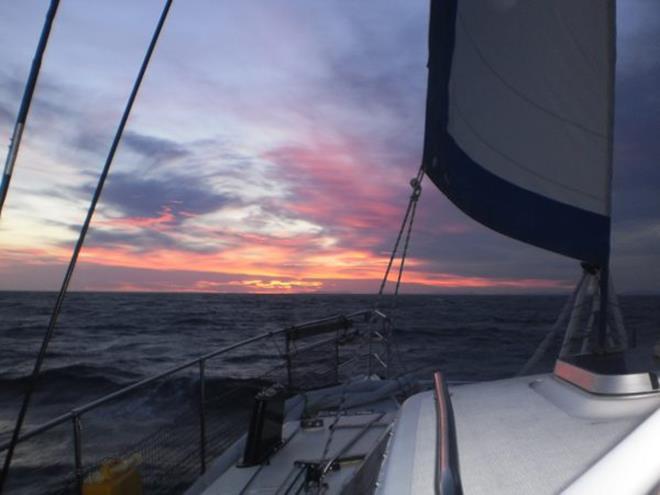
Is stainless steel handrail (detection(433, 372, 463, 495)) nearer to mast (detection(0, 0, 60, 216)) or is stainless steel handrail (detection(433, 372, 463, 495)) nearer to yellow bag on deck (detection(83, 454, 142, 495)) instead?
mast (detection(0, 0, 60, 216))

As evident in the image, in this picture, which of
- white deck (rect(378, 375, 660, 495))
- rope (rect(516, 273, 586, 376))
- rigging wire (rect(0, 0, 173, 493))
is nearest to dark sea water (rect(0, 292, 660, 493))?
rope (rect(516, 273, 586, 376))

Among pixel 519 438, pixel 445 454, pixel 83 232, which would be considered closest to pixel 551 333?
pixel 519 438

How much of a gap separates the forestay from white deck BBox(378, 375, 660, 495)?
1.41 meters

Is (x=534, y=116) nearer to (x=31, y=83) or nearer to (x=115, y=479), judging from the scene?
(x=31, y=83)

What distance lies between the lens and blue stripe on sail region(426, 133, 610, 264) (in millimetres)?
3055

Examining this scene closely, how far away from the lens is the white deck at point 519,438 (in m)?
1.19

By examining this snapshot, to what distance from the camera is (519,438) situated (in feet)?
4.75

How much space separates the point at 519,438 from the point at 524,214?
194 centimetres

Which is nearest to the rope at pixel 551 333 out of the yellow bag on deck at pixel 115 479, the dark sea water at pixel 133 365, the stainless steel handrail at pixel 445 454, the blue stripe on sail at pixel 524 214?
the blue stripe on sail at pixel 524 214

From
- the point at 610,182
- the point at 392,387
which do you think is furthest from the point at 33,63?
the point at 392,387

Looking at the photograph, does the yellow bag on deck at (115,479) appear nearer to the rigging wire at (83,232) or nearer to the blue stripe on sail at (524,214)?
the rigging wire at (83,232)

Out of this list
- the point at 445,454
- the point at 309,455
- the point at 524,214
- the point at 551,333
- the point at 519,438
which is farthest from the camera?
the point at 309,455

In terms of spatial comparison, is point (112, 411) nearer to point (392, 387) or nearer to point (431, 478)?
point (392, 387)

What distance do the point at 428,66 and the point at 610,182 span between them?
1.36m
